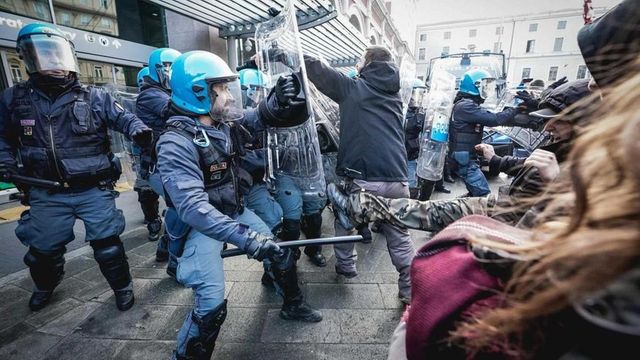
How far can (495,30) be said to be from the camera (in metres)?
49.7

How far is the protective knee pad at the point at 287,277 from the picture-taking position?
2.41 metres

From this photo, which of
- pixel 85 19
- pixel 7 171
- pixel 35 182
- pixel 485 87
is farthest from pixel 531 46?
pixel 7 171

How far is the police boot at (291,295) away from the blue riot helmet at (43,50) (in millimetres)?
2525

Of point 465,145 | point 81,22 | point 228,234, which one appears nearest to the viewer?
point 228,234

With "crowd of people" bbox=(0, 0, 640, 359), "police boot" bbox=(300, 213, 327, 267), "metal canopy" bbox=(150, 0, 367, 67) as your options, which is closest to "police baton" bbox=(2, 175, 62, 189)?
"crowd of people" bbox=(0, 0, 640, 359)

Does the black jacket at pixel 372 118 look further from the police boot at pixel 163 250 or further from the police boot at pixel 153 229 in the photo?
the police boot at pixel 153 229

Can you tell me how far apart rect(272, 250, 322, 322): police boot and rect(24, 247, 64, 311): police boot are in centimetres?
200

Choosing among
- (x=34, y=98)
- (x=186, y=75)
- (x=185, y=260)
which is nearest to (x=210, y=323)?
(x=185, y=260)

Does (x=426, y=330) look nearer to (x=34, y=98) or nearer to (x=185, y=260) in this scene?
(x=185, y=260)

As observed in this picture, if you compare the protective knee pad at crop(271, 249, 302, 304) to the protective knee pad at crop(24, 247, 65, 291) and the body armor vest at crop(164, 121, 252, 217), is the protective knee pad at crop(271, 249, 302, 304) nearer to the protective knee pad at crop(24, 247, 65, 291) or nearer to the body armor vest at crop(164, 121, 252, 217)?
the body armor vest at crop(164, 121, 252, 217)

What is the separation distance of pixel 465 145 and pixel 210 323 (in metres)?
3.83

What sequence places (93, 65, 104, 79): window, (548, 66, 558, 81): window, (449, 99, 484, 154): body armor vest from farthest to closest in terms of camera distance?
(548, 66, 558, 81): window → (93, 65, 104, 79): window → (449, 99, 484, 154): body armor vest

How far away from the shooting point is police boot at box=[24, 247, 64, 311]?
8.62 ft

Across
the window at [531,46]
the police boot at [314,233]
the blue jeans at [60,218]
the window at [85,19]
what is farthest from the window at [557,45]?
the blue jeans at [60,218]
